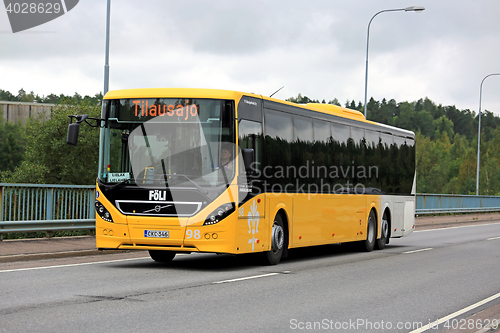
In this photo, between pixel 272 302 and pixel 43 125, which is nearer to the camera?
pixel 272 302

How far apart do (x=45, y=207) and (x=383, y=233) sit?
9.40m

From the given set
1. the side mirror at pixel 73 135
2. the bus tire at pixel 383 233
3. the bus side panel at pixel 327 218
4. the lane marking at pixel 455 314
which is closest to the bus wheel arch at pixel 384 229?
the bus tire at pixel 383 233

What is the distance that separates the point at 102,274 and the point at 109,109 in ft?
9.99

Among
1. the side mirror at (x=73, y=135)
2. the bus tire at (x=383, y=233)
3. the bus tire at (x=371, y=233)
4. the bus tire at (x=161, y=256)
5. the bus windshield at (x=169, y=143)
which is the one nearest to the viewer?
the side mirror at (x=73, y=135)

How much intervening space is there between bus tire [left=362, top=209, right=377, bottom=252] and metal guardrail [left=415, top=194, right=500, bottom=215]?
20.0 metres

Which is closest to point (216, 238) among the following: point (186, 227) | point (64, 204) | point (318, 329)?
point (186, 227)

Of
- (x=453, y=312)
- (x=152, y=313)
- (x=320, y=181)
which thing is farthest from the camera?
(x=320, y=181)

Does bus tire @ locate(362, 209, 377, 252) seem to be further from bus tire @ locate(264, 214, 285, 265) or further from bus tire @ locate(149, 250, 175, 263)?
bus tire @ locate(149, 250, 175, 263)

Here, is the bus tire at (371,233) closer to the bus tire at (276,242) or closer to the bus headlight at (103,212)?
the bus tire at (276,242)

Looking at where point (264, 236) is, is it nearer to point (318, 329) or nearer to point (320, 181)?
point (320, 181)

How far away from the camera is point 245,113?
1210cm

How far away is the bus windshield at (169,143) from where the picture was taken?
11.5m

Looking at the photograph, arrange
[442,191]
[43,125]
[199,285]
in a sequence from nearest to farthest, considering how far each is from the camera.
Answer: [199,285] < [43,125] < [442,191]

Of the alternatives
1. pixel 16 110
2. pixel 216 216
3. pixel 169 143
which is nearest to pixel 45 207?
pixel 169 143
